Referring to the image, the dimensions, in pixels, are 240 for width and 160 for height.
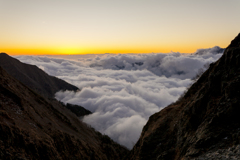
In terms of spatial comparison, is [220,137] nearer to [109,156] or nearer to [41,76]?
[109,156]

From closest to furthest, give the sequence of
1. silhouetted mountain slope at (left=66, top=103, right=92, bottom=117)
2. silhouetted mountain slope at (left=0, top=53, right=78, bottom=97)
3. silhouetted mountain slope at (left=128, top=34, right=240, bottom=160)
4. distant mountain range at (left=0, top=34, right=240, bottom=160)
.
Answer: silhouetted mountain slope at (left=128, top=34, right=240, bottom=160), distant mountain range at (left=0, top=34, right=240, bottom=160), silhouetted mountain slope at (left=66, top=103, right=92, bottom=117), silhouetted mountain slope at (left=0, top=53, right=78, bottom=97)

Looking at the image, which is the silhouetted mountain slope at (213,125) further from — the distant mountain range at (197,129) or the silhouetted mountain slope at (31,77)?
the silhouetted mountain slope at (31,77)

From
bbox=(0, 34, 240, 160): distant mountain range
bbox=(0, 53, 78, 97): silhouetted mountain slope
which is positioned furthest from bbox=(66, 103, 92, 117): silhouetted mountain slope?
bbox=(0, 34, 240, 160): distant mountain range

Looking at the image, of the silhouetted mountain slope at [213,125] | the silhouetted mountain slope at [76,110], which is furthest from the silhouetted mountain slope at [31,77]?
the silhouetted mountain slope at [213,125]

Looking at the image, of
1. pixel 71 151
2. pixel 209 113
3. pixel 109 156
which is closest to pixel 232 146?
pixel 209 113

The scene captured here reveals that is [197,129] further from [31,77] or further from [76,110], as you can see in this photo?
[31,77]

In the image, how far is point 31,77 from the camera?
152m

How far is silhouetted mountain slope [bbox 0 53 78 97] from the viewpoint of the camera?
137m

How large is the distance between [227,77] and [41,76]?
183 metres

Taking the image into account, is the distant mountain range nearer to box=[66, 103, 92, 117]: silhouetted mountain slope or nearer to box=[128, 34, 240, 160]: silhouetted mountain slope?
box=[128, 34, 240, 160]: silhouetted mountain slope

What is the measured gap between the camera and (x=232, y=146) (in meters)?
8.62

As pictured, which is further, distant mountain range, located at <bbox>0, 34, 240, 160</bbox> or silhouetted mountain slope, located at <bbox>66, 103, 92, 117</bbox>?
silhouetted mountain slope, located at <bbox>66, 103, 92, 117</bbox>

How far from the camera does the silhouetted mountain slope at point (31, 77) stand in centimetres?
13680

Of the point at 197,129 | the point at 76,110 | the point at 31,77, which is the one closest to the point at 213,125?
the point at 197,129
